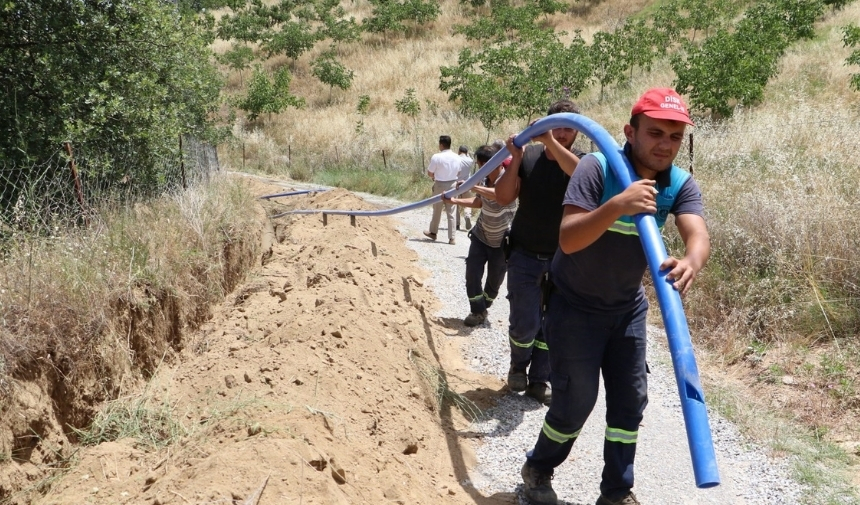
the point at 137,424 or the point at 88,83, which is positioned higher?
the point at 88,83

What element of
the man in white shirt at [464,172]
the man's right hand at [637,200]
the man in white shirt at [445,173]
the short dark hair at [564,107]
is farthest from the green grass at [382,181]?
the man's right hand at [637,200]

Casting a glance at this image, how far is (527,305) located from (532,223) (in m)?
0.61

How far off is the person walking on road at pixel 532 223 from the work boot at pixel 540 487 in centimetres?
139

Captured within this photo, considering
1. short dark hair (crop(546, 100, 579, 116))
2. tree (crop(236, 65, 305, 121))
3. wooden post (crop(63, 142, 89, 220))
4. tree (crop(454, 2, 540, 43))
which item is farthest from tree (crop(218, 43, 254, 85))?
short dark hair (crop(546, 100, 579, 116))

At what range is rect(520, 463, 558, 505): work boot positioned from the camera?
4141mm

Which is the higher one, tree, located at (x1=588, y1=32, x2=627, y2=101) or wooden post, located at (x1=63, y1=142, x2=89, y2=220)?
tree, located at (x1=588, y1=32, x2=627, y2=101)

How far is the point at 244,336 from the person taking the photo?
20.1 ft

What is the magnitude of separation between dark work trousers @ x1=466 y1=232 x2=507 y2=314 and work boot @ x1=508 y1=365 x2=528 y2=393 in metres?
1.38

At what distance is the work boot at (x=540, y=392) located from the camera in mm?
5555

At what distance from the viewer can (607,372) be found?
3838mm

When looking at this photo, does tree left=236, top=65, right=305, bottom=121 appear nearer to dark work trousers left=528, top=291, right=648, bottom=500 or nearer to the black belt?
the black belt

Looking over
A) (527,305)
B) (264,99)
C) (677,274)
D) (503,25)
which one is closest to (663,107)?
(677,274)

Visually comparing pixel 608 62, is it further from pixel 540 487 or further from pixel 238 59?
pixel 540 487

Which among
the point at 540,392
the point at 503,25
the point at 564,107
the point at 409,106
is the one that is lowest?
the point at 540,392
